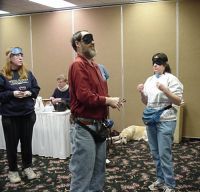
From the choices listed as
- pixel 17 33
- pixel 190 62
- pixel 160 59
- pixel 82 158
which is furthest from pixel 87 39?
pixel 17 33

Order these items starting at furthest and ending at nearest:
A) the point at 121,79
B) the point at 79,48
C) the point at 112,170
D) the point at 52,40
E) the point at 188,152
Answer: the point at 52,40 → the point at 121,79 → the point at 188,152 → the point at 112,170 → the point at 79,48

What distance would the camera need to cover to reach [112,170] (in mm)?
3758

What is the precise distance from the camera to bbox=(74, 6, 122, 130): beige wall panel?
221 inches

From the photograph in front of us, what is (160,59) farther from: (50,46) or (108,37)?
(50,46)

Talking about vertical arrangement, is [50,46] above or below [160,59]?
above

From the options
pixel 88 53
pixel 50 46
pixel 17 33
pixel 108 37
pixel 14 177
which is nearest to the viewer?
pixel 88 53

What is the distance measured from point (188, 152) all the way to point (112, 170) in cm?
138

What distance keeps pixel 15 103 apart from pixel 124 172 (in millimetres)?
1468

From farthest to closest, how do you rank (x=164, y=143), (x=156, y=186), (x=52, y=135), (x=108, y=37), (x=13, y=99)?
1. (x=108, y=37)
2. (x=52, y=135)
3. (x=13, y=99)
4. (x=156, y=186)
5. (x=164, y=143)

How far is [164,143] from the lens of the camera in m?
2.77

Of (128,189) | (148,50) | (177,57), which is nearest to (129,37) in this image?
(148,50)

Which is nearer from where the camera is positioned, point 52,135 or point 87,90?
point 87,90

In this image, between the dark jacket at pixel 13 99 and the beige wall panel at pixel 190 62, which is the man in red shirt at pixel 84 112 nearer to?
the dark jacket at pixel 13 99

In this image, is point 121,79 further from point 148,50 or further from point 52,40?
point 52,40
